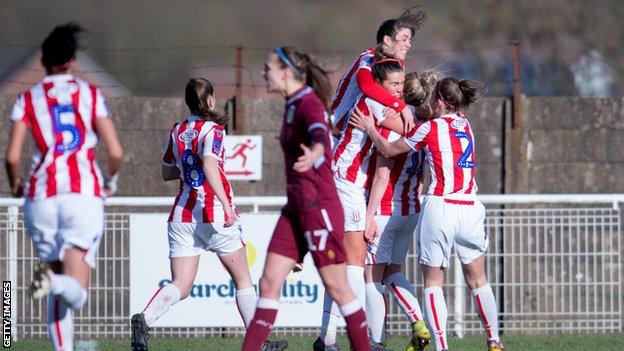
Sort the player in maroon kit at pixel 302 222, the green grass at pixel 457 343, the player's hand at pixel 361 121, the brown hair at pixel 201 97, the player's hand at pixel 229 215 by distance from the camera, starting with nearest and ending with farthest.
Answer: the player in maroon kit at pixel 302 222 → the player's hand at pixel 361 121 → the player's hand at pixel 229 215 → the brown hair at pixel 201 97 → the green grass at pixel 457 343

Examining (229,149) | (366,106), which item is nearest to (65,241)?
(366,106)

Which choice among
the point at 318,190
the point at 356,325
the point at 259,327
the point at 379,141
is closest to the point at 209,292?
the point at 379,141

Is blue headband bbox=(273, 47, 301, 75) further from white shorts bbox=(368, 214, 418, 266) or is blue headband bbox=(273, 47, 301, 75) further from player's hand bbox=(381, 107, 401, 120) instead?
white shorts bbox=(368, 214, 418, 266)

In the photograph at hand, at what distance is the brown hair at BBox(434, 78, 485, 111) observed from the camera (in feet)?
27.5

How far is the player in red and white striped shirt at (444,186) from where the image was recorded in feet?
27.2

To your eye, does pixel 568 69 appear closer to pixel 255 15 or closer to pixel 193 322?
pixel 255 15

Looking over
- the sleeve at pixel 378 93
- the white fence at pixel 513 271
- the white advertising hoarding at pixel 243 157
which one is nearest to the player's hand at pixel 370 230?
the sleeve at pixel 378 93

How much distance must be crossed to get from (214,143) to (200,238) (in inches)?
28.2

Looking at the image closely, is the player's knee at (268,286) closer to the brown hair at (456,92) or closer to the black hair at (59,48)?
the black hair at (59,48)

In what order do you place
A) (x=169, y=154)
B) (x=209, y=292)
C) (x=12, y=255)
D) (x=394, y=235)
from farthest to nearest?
(x=12, y=255)
(x=209, y=292)
(x=169, y=154)
(x=394, y=235)

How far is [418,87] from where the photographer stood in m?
9.00

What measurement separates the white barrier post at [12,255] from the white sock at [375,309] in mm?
3977

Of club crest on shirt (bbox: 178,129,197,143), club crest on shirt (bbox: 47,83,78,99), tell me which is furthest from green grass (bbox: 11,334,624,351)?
club crest on shirt (bbox: 47,83,78,99)

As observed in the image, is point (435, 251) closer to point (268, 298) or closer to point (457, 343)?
point (268, 298)
